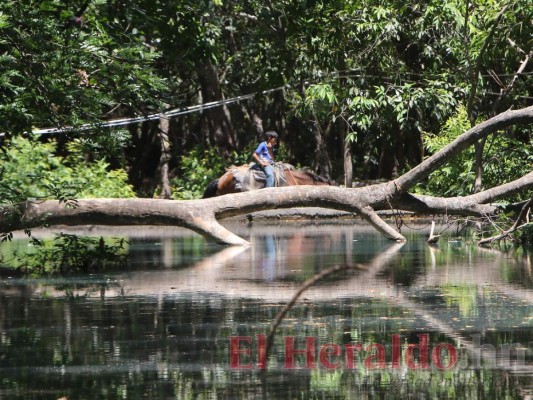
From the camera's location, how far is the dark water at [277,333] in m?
7.58

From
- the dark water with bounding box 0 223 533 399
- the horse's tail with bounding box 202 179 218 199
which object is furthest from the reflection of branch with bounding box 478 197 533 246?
the horse's tail with bounding box 202 179 218 199

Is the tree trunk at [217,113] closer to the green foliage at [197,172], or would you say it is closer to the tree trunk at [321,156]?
the green foliage at [197,172]

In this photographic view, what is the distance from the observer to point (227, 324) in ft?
33.7

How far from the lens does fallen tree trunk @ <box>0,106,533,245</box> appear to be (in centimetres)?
1678

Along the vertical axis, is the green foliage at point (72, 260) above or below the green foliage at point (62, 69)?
below

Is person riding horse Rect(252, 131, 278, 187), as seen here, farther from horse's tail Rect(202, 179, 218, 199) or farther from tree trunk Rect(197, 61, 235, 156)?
tree trunk Rect(197, 61, 235, 156)

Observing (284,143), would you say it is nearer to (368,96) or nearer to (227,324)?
(368,96)

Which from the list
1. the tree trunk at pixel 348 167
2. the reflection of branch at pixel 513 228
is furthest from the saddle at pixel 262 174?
the reflection of branch at pixel 513 228

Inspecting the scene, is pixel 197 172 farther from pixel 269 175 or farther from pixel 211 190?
pixel 269 175

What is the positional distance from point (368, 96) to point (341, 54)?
3.72ft

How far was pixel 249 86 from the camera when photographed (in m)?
34.8

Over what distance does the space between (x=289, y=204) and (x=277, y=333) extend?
8171 millimetres

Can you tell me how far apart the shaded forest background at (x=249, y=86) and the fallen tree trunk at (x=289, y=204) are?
54 centimetres

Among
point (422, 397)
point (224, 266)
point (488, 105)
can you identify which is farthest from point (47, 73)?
point (488, 105)
